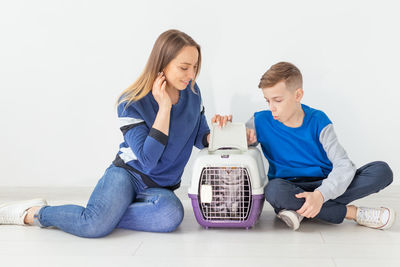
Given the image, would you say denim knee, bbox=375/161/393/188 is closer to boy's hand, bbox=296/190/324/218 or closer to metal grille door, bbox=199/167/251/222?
boy's hand, bbox=296/190/324/218

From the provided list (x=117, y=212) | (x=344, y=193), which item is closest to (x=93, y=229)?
(x=117, y=212)

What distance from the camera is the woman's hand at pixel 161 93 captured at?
5.41 feet

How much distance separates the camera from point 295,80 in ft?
5.62

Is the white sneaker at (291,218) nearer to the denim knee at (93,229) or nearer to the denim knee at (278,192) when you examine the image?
the denim knee at (278,192)

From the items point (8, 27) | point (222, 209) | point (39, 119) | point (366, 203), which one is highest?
point (8, 27)

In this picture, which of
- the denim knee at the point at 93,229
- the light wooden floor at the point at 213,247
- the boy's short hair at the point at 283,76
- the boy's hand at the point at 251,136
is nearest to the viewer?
the light wooden floor at the point at 213,247

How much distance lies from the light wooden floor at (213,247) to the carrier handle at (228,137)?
0.29 meters

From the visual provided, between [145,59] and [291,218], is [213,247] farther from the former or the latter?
[145,59]

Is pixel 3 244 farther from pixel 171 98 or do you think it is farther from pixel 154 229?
pixel 171 98

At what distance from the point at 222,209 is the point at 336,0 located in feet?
3.52

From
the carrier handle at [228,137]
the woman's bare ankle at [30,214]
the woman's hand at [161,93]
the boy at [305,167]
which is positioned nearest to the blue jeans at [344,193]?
the boy at [305,167]

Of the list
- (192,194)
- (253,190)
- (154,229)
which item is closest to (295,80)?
(253,190)

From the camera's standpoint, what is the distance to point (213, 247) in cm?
147

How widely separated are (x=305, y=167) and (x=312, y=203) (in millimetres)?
178
